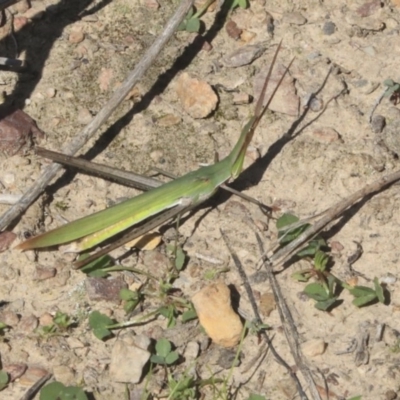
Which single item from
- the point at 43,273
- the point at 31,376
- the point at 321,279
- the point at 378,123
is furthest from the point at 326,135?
the point at 31,376

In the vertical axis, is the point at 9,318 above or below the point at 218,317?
below

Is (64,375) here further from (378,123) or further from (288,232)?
(378,123)

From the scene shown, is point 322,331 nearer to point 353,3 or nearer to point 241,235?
point 241,235

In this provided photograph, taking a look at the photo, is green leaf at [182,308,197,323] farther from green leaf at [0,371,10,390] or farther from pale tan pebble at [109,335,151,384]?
green leaf at [0,371,10,390]

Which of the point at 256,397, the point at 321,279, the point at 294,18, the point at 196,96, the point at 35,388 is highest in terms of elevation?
the point at 294,18

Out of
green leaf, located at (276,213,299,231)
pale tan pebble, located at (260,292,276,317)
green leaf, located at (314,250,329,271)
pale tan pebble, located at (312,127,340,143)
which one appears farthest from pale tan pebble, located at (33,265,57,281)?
pale tan pebble, located at (312,127,340,143)

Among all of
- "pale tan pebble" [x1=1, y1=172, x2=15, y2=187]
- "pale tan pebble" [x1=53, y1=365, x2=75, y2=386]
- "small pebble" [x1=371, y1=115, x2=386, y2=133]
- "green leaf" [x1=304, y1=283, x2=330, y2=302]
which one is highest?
"small pebble" [x1=371, y1=115, x2=386, y2=133]
